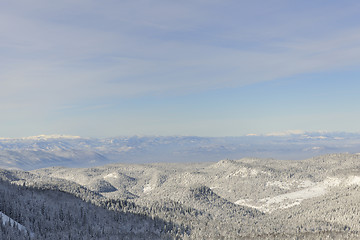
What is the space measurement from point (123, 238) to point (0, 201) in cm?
6436

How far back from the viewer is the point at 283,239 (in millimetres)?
134000

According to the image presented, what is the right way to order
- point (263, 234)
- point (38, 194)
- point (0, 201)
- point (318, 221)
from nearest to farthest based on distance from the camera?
point (0, 201)
point (263, 234)
point (38, 194)
point (318, 221)

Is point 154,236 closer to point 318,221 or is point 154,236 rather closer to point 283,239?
point 283,239

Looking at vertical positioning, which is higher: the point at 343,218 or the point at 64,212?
the point at 64,212

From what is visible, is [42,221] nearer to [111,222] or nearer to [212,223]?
[111,222]

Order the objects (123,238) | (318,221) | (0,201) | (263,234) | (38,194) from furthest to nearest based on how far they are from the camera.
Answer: (318,221) < (38,194) < (263,234) < (0,201) < (123,238)

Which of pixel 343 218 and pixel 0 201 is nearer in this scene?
pixel 0 201

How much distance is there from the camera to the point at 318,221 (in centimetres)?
18625

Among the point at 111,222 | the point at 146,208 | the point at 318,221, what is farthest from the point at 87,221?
the point at 318,221

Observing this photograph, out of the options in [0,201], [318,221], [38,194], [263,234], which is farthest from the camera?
[318,221]

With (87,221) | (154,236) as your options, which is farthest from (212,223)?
(87,221)

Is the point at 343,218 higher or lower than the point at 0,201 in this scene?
lower

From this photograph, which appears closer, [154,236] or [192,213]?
[154,236]

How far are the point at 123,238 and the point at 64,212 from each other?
41.7 metres
